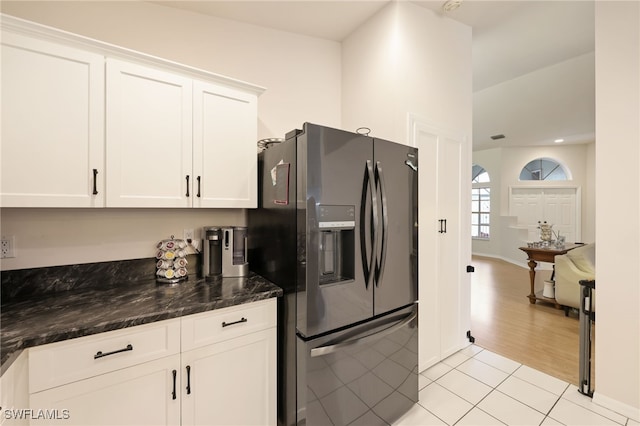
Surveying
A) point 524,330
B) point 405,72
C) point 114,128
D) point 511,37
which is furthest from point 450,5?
point 524,330

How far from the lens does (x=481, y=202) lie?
8469 millimetres

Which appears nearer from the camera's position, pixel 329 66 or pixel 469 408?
pixel 469 408

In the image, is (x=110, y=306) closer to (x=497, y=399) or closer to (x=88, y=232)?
(x=88, y=232)

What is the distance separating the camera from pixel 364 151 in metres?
1.60

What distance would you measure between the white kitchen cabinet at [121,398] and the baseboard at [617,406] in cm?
273

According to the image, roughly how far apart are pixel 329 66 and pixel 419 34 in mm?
862

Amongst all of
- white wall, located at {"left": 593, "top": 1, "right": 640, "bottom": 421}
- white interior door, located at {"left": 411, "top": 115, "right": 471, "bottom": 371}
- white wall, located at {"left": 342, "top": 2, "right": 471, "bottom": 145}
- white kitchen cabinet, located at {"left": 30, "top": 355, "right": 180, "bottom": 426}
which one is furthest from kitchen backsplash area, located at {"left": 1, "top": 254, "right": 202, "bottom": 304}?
white wall, located at {"left": 593, "top": 1, "right": 640, "bottom": 421}

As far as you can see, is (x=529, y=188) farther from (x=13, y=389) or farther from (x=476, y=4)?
(x=13, y=389)

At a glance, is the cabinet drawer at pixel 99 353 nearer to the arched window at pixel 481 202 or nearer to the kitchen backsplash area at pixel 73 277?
the kitchen backsplash area at pixel 73 277

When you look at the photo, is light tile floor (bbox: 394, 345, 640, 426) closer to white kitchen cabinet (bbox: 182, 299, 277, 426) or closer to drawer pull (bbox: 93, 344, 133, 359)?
white kitchen cabinet (bbox: 182, 299, 277, 426)

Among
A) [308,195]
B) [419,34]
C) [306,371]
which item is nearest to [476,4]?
[419,34]

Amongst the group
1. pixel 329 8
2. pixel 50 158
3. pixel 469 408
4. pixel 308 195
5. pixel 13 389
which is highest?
pixel 329 8

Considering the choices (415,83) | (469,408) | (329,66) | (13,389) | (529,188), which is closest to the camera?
(13,389)

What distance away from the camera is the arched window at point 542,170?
7347 mm
